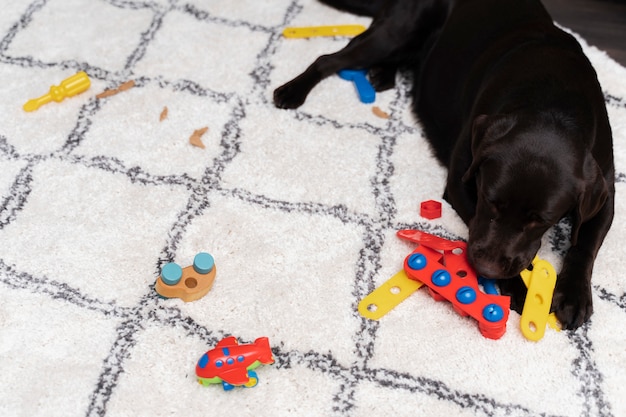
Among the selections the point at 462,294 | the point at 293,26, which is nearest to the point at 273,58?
the point at 293,26

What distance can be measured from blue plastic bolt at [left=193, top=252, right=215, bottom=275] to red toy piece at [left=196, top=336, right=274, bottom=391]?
221 millimetres

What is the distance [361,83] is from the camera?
96.0 inches

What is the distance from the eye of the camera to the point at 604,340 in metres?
1.77

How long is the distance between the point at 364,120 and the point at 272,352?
0.90 meters

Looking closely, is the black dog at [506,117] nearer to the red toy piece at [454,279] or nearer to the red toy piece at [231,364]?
the red toy piece at [454,279]

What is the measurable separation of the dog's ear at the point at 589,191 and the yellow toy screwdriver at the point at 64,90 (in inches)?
Result: 58.3

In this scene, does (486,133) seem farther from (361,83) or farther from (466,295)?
(361,83)

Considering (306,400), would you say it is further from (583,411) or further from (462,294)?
(583,411)

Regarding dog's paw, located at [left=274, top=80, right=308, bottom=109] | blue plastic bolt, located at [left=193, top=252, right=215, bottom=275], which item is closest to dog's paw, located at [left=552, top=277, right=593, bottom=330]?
blue plastic bolt, located at [left=193, top=252, right=215, bottom=275]

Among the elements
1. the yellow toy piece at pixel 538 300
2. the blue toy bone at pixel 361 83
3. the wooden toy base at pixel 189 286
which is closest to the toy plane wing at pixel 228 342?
the wooden toy base at pixel 189 286

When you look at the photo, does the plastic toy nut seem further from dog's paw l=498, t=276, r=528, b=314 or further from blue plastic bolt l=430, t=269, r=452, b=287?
dog's paw l=498, t=276, r=528, b=314

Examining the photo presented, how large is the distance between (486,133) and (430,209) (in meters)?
0.33

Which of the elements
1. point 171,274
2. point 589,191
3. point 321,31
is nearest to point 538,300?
point 589,191

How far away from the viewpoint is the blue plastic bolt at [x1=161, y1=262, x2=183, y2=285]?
5.72ft
